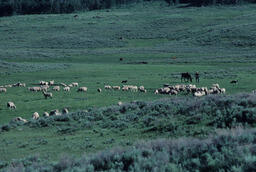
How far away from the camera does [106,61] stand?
6506 cm

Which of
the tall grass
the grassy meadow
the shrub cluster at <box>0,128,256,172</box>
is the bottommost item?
the grassy meadow

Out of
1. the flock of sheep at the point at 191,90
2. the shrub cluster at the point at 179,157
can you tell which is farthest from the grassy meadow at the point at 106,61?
the shrub cluster at the point at 179,157

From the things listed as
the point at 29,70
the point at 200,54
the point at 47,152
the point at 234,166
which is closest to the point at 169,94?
the point at 47,152

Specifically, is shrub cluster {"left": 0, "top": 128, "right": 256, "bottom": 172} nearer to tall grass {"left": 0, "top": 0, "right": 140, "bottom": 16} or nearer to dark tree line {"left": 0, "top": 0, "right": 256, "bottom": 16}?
dark tree line {"left": 0, "top": 0, "right": 256, "bottom": 16}

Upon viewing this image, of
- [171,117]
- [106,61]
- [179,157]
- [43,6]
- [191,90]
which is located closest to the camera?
[179,157]

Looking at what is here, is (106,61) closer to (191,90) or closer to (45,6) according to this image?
(191,90)

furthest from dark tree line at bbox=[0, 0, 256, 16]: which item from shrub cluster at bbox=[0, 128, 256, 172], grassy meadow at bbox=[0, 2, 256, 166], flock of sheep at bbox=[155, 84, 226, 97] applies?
shrub cluster at bbox=[0, 128, 256, 172]

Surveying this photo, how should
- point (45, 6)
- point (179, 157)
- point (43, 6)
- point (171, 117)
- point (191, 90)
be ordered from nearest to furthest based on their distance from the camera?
point (179, 157) < point (171, 117) < point (191, 90) < point (45, 6) < point (43, 6)

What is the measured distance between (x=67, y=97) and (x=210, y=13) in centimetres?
11334

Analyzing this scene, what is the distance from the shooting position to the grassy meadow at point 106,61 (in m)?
14.7

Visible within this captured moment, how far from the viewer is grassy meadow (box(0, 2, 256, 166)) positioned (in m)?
14.7

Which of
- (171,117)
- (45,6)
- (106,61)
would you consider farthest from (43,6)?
(171,117)

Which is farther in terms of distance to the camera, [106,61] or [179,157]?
[106,61]

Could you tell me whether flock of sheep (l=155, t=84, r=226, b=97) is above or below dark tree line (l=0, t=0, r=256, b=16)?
below
